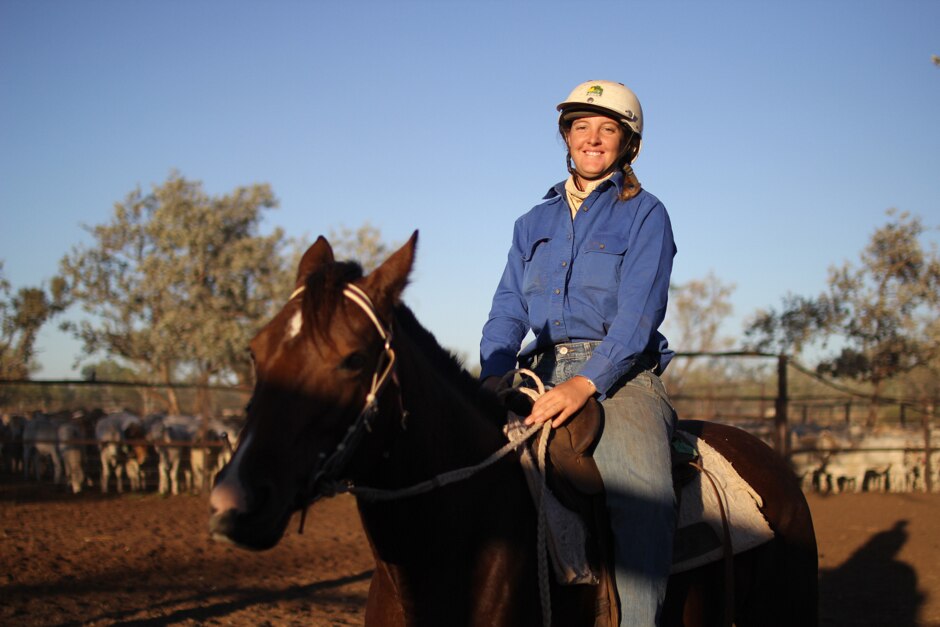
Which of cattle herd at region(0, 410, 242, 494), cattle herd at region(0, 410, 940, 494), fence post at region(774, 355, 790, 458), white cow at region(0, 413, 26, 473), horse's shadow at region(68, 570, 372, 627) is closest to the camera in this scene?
horse's shadow at region(68, 570, 372, 627)

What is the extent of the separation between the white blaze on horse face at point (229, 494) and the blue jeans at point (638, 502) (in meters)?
1.35

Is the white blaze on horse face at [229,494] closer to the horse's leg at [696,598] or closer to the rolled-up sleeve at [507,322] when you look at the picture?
the rolled-up sleeve at [507,322]

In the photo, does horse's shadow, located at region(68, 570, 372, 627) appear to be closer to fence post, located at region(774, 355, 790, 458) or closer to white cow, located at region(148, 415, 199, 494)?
white cow, located at region(148, 415, 199, 494)

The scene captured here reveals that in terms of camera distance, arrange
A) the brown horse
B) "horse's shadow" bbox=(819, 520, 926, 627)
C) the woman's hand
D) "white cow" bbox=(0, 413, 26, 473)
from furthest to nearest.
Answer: "white cow" bbox=(0, 413, 26, 473) < "horse's shadow" bbox=(819, 520, 926, 627) < the woman's hand < the brown horse

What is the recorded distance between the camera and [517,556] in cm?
239

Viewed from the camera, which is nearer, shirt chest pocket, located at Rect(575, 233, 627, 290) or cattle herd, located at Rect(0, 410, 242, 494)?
shirt chest pocket, located at Rect(575, 233, 627, 290)

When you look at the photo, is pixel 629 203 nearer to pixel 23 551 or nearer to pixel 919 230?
pixel 23 551

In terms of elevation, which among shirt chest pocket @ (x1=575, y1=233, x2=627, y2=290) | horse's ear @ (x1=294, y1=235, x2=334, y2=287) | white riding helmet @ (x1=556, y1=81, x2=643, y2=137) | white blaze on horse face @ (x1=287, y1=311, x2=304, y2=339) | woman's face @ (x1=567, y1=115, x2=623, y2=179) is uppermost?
white riding helmet @ (x1=556, y1=81, x2=643, y2=137)

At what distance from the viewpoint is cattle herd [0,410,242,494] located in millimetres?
15383

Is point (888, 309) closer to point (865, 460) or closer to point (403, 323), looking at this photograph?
point (865, 460)

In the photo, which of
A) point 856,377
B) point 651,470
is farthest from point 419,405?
point 856,377

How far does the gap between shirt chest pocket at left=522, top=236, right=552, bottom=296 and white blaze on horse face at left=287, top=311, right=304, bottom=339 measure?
4.40ft

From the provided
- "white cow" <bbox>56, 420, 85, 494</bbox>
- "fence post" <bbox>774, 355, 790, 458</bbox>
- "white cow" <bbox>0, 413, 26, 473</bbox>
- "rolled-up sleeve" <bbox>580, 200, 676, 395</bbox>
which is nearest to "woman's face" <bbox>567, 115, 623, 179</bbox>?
"rolled-up sleeve" <bbox>580, 200, 676, 395</bbox>

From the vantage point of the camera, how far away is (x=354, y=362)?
192 cm
